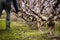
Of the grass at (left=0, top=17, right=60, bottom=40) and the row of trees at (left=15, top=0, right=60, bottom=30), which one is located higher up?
the row of trees at (left=15, top=0, right=60, bottom=30)

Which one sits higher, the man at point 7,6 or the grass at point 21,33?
the man at point 7,6

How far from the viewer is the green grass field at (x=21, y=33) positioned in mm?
5934

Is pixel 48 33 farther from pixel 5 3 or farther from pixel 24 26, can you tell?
pixel 5 3

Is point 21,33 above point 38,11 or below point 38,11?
below

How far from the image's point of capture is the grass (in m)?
5.93

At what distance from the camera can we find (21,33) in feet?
19.6

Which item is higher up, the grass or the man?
the man

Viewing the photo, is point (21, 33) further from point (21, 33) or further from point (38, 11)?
point (38, 11)

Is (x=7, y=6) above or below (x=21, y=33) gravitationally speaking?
above

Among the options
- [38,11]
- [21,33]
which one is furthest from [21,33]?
[38,11]

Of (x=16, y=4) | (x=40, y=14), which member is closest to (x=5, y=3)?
(x=16, y=4)

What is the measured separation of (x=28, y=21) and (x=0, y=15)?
1.42 feet

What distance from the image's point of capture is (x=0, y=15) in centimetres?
598

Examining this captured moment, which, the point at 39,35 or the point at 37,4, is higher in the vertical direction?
the point at 37,4
